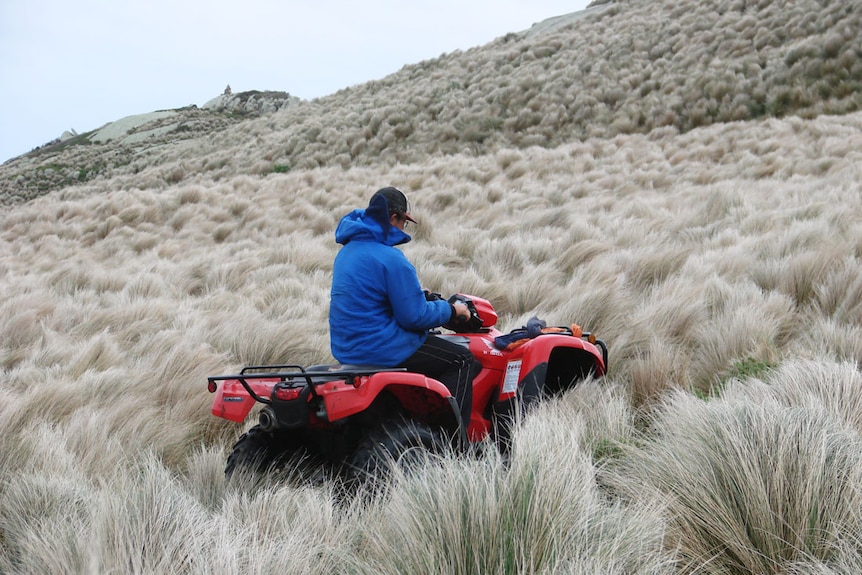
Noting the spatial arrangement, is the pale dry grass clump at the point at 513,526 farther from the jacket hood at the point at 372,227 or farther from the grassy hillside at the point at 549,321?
the jacket hood at the point at 372,227

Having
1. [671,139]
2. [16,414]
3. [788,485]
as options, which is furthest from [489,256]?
[671,139]

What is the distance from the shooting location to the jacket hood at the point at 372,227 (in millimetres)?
3408

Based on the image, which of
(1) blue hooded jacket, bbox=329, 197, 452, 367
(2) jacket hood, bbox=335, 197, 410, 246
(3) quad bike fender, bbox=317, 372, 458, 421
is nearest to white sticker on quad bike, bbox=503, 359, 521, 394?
(1) blue hooded jacket, bbox=329, 197, 452, 367

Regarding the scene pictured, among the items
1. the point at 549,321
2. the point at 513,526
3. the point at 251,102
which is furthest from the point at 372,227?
the point at 251,102

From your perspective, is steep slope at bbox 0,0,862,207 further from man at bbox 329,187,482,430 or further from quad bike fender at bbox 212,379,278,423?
quad bike fender at bbox 212,379,278,423

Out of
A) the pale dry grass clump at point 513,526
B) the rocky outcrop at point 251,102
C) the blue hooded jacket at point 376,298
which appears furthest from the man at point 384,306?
the rocky outcrop at point 251,102

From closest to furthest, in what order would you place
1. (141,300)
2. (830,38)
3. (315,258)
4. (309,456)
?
(309,456)
(141,300)
(315,258)
(830,38)

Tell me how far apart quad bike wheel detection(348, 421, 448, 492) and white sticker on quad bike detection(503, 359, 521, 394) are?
2.54 feet

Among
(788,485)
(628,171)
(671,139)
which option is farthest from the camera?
(671,139)

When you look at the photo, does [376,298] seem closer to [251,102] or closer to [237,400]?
[237,400]

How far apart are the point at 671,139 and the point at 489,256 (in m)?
8.53

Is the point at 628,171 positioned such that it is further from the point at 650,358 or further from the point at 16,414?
the point at 16,414

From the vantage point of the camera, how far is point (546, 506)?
211 centimetres

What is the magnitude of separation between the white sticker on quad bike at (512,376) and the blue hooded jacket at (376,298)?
1.84 ft
